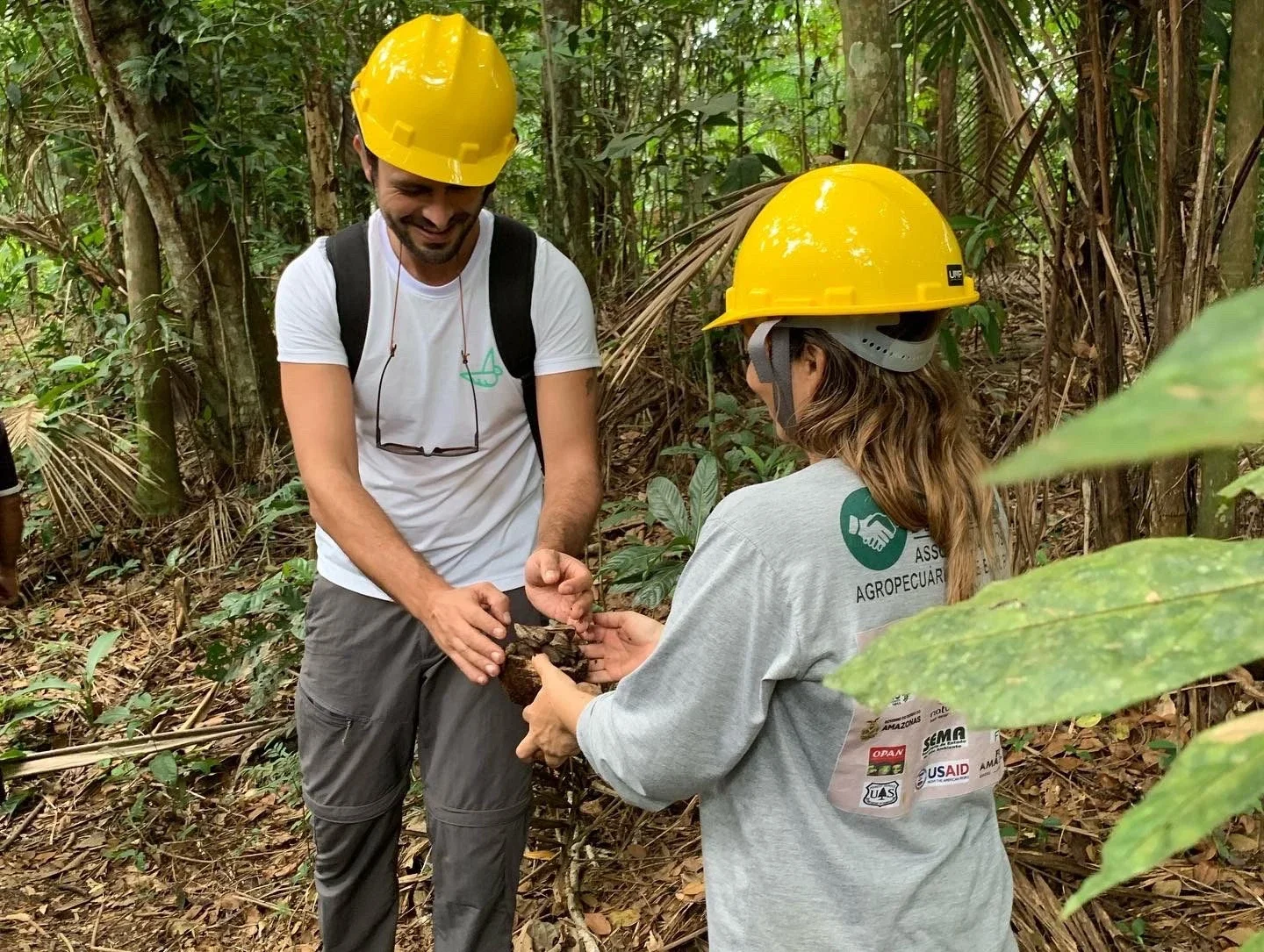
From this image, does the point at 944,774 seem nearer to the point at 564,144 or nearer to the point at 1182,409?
the point at 1182,409

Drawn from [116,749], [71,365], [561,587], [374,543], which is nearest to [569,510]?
[561,587]

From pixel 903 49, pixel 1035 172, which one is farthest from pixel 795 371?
pixel 903 49

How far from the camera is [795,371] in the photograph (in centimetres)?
155

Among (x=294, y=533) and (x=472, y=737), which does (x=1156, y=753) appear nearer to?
(x=472, y=737)

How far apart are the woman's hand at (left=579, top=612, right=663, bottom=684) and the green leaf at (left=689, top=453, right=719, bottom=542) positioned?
2.62 feet

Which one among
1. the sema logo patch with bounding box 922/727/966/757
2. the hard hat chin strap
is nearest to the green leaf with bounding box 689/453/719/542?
the hard hat chin strap

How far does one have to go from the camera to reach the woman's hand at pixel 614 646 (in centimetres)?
200

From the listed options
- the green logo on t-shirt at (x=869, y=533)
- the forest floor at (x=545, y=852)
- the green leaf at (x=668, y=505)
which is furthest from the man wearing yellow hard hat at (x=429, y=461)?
the green logo on t-shirt at (x=869, y=533)

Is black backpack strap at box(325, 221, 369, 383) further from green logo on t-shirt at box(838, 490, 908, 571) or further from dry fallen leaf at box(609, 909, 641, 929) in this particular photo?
dry fallen leaf at box(609, 909, 641, 929)

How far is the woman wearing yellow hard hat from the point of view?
1.36m

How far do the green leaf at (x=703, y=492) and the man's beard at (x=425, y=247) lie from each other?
3.04 feet

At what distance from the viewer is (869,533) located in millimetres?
1400

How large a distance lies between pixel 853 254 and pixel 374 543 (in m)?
1.23

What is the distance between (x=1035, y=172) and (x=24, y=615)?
5.47 meters
